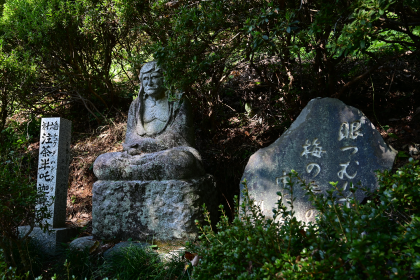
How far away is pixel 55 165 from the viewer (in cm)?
395

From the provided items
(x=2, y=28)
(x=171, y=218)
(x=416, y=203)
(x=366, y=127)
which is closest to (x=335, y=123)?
(x=366, y=127)

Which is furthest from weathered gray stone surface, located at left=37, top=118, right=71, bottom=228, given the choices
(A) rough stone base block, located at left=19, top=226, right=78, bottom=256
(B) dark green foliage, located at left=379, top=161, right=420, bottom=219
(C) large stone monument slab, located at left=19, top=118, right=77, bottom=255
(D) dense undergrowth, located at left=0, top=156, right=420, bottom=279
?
(B) dark green foliage, located at left=379, top=161, right=420, bottom=219

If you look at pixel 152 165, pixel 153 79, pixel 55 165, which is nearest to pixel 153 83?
pixel 153 79

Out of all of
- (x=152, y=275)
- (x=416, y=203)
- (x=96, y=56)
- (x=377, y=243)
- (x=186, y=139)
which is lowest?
(x=152, y=275)

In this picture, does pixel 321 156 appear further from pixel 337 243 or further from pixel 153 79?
pixel 153 79

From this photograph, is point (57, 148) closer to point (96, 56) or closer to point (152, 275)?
point (152, 275)

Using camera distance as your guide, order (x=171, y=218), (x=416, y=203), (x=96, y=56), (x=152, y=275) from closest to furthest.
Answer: (x=416, y=203), (x=152, y=275), (x=171, y=218), (x=96, y=56)

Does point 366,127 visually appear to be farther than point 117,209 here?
No

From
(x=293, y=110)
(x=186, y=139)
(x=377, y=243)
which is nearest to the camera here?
(x=377, y=243)

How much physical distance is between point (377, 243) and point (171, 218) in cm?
234

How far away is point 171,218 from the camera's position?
3.27m

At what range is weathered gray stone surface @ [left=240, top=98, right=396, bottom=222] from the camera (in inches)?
112

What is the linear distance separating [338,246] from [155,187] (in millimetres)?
2328

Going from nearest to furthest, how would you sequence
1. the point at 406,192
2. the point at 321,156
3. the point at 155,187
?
the point at 406,192, the point at 321,156, the point at 155,187
